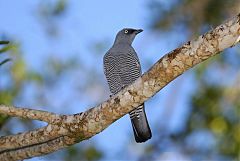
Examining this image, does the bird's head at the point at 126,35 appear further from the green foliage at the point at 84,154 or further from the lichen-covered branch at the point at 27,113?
the green foliage at the point at 84,154

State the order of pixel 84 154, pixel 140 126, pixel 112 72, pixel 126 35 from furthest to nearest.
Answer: pixel 84 154 → pixel 126 35 → pixel 112 72 → pixel 140 126

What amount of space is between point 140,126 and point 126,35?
114 centimetres

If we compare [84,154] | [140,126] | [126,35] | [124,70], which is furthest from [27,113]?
[84,154]

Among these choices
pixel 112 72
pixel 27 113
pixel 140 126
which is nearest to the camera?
pixel 27 113

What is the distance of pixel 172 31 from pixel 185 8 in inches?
15.7

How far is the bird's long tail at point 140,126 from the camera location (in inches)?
182

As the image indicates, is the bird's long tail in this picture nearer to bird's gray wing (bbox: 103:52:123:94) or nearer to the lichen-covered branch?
bird's gray wing (bbox: 103:52:123:94)

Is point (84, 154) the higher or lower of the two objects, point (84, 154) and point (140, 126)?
the higher

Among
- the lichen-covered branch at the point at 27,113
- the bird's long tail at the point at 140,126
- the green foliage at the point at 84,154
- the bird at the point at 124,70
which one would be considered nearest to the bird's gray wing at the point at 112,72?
the bird at the point at 124,70

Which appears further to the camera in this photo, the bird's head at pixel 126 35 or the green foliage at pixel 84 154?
the green foliage at pixel 84 154

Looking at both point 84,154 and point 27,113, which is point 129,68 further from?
point 84,154

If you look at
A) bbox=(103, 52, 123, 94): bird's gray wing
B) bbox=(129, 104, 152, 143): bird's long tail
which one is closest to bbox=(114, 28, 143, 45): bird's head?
bbox=(103, 52, 123, 94): bird's gray wing

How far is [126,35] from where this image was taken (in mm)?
5480

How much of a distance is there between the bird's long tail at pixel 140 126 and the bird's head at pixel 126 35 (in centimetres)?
86
